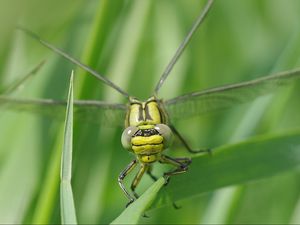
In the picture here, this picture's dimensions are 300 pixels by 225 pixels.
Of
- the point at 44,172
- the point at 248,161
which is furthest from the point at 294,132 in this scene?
the point at 44,172

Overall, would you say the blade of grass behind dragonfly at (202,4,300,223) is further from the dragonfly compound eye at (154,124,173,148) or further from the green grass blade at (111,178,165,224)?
the green grass blade at (111,178,165,224)

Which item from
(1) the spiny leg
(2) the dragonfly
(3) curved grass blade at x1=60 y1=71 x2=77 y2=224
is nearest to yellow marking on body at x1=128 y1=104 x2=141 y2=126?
(2) the dragonfly

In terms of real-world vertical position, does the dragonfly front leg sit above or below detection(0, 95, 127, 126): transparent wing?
below

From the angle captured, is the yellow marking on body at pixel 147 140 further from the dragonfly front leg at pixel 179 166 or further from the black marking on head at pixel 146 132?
the dragonfly front leg at pixel 179 166

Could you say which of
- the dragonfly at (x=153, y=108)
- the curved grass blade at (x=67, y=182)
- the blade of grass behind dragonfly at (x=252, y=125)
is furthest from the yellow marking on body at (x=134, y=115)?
the curved grass blade at (x=67, y=182)

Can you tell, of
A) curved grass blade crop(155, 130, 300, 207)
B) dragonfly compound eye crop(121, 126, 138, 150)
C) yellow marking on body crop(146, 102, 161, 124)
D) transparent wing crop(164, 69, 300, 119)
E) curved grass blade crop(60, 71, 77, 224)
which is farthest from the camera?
transparent wing crop(164, 69, 300, 119)

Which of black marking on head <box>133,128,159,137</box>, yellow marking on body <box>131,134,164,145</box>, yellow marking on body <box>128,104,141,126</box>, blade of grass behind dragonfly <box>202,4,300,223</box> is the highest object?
yellow marking on body <box>128,104,141,126</box>

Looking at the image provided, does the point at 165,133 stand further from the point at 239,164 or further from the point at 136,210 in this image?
the point at 136,210
